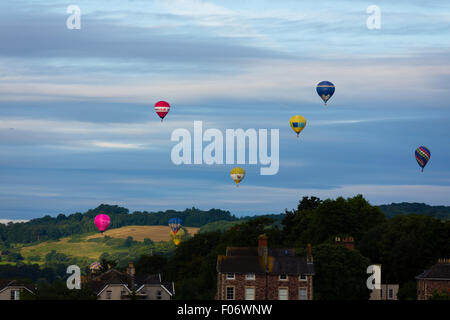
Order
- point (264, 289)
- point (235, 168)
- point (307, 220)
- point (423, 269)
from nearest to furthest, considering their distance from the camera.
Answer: point (264, 289) → point (423, 269) → point (307, 220) → point (235, 168)

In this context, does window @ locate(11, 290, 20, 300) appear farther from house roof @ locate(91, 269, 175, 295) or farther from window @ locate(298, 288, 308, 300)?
window @ locate(298, 288, 308, 300)

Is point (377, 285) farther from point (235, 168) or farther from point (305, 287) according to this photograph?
point (235, 168)

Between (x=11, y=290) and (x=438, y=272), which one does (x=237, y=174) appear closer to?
(x=11, y=290)

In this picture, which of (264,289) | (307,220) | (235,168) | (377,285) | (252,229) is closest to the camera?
(264,289)

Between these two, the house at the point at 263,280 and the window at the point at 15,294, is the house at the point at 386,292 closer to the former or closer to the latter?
the house at the point at 263,280

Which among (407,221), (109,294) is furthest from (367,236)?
(109,294)

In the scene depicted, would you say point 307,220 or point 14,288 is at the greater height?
point 307,220

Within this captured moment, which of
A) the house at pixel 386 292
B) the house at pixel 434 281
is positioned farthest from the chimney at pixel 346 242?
the house at pixel 434 281
